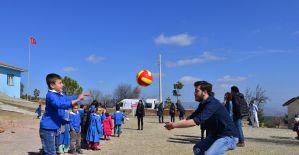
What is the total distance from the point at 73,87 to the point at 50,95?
6052 cm

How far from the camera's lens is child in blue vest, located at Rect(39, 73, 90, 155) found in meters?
6.70

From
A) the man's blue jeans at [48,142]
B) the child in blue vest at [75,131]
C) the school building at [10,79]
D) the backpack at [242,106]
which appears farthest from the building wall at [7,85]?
the man's blue jeans at [48,142]

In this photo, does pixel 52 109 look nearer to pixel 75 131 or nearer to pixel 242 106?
pixel 75 131

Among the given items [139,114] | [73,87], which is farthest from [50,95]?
[73,87]

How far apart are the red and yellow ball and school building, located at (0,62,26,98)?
78.0ft

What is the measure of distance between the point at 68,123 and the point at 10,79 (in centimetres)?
3910

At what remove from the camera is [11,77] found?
47.4 m

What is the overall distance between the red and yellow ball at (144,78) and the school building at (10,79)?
23.8m

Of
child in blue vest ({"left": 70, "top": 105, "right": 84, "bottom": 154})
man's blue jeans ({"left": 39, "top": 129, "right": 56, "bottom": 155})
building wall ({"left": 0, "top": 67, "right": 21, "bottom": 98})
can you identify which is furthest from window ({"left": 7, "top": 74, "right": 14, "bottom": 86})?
man's blue jeans ({"left": 39, "top": 129, "right": 56, "bottom": 155})

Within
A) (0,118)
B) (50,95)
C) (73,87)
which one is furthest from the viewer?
(73,87)

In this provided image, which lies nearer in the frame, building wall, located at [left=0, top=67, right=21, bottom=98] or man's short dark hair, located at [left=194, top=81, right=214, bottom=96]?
man's short dark hair, located at [left=194, top=81, right=214, bottom=96]

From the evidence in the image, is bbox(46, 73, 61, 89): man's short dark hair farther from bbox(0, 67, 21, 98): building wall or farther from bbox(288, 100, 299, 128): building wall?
bbox(288, 100, 299, 128): building wall

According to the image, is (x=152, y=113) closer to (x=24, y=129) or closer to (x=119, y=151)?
(x=24, y=129)

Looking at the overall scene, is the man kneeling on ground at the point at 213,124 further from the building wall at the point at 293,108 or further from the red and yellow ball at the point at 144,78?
the building wall at the point at 293,108
